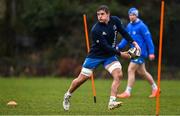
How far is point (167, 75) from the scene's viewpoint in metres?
32.2

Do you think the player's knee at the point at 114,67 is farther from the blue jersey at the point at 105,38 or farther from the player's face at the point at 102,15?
the player's face at the point at 102,15

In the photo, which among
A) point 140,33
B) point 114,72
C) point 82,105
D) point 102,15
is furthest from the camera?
point 140,33

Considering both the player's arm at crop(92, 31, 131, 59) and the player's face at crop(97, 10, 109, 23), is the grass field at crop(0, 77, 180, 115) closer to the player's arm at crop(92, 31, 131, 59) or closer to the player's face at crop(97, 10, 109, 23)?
the player's arm at crop(92, 31, 131, 59)

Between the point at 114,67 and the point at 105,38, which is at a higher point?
the point at 105,38

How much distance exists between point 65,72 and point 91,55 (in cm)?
1964

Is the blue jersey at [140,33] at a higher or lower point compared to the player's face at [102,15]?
lower

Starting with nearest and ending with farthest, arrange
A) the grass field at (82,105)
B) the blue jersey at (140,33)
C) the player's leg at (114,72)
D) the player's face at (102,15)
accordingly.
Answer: the grass field at (82,105) → the player's face at (102,15) → the player's leg at (114,72) → the blue jersey at (140,33)

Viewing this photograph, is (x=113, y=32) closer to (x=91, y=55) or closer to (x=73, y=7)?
(x=91, y=55)

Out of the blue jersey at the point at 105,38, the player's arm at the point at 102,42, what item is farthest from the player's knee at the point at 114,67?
the player's arm at the point at 102,42

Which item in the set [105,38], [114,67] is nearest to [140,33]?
[114,67]

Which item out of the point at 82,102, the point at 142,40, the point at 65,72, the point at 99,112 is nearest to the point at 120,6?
the point at 65,72

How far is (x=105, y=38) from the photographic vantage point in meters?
13.4

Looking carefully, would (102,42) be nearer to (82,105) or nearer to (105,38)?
(105,38)

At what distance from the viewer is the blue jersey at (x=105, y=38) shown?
13.3 meters
